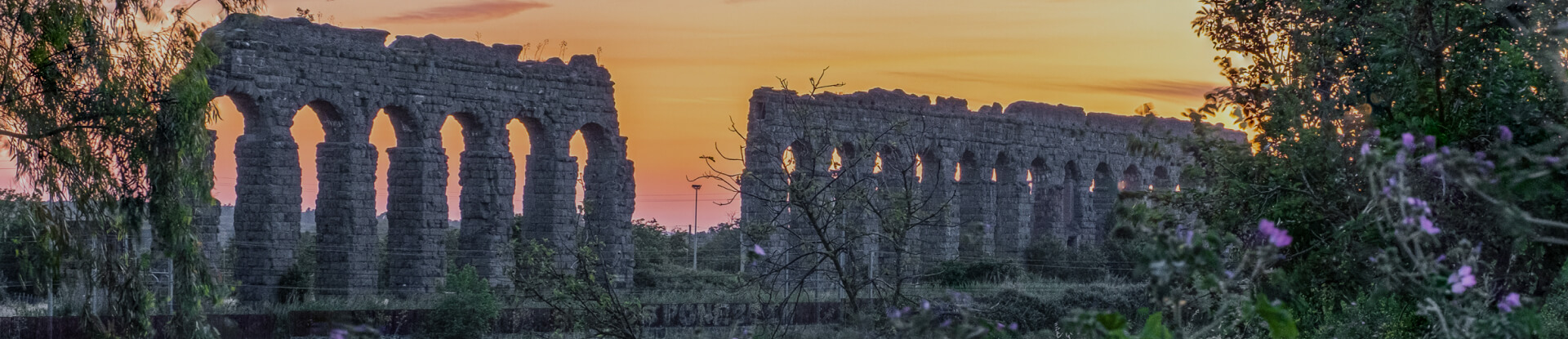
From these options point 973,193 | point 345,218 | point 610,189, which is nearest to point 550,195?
point 610,189

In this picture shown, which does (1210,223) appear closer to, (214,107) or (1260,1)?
(1260,1)

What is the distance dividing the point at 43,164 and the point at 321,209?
12.4 meters

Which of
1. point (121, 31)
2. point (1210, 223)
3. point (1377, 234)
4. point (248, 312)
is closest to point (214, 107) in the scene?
point (121, 31)

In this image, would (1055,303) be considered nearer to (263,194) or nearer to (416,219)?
(416,219)

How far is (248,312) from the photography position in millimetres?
20250

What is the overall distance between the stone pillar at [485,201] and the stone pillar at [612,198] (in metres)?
1.75

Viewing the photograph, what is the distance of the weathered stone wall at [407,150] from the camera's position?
80.1ft

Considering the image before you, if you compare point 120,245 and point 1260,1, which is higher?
point 1260,1

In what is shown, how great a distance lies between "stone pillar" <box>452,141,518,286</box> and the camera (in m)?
27.7

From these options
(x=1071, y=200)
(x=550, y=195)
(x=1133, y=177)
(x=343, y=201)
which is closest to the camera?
(x=343, y=201)

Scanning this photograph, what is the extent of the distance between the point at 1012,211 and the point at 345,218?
18887 millimetres

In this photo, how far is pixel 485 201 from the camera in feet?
91.0

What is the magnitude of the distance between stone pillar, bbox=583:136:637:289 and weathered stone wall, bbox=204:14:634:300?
3 centimetres

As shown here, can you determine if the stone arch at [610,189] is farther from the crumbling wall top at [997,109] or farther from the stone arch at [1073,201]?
the stone arch at [1073,201]
